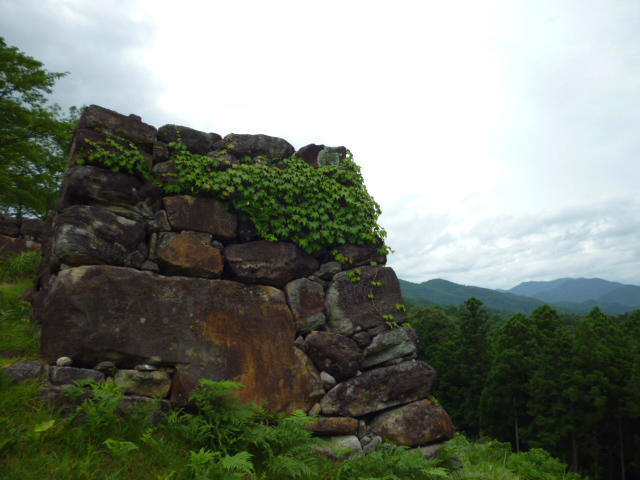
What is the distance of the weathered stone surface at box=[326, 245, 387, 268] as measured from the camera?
19.2 ft

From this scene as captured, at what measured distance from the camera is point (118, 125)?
17.0 ft

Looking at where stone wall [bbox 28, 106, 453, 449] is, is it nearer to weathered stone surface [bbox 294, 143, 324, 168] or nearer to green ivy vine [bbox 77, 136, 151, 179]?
green ivy vine [bbox 77, 136, 151, 179]

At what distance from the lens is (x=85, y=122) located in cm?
495

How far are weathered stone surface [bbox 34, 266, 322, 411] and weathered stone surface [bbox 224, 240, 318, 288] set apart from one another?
22 centimetres

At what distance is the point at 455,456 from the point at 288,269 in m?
3.73

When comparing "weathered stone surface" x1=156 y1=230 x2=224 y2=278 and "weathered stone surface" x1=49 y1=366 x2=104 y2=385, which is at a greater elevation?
"weathered stone surface" x1=156 y1=230 x2=224 y2=278

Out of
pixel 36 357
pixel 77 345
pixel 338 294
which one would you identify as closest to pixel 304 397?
pixel 338 294

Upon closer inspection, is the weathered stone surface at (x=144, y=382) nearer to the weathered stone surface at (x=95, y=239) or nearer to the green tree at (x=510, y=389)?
the weathered stone surface at (x=95, y=239)

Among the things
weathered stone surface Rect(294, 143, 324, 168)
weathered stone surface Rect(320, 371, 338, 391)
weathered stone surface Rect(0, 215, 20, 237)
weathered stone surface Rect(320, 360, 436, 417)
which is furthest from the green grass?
weathered stone surface Rect(0, 215, 20, 237)

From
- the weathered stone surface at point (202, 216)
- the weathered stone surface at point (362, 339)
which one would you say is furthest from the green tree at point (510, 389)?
the weathered stone surface at point (202, 216)

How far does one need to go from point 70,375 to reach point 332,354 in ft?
10.8

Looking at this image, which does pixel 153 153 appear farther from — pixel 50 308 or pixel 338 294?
pixel 338 294

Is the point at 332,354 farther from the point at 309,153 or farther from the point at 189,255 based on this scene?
the point at 309,153

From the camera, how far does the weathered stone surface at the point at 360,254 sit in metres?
5.84
